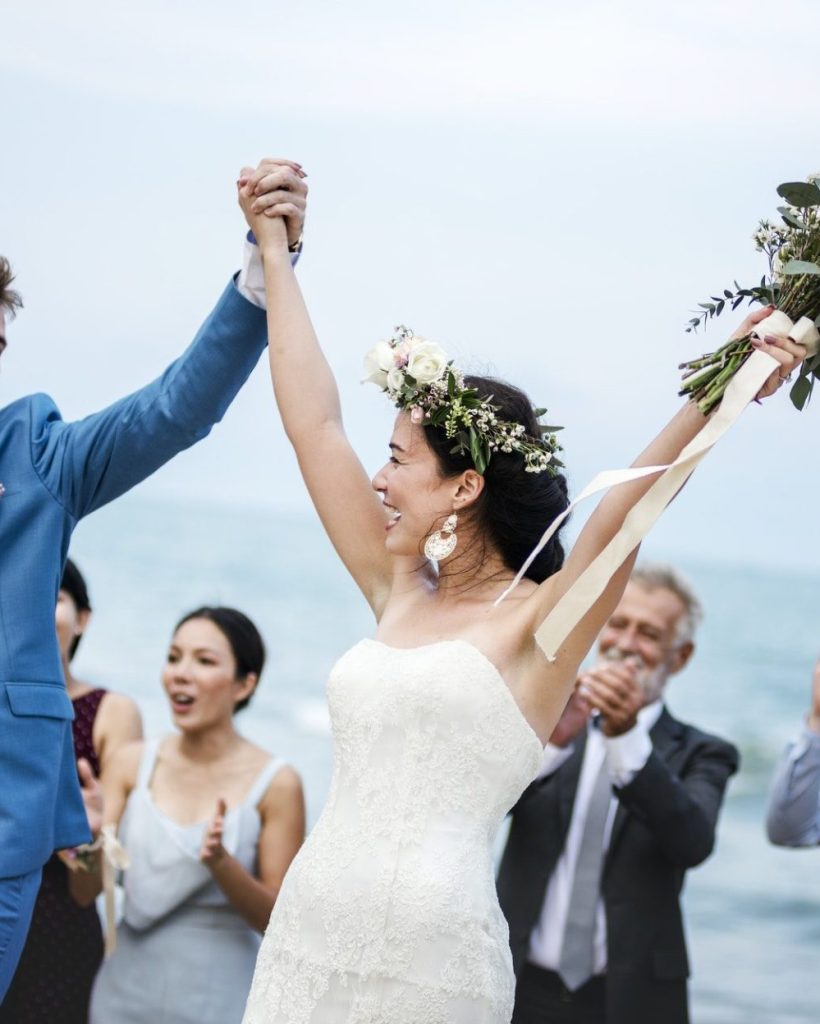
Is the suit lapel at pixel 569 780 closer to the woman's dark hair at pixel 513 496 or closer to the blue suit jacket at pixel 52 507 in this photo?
the woman's dark hair at pixel 513 496

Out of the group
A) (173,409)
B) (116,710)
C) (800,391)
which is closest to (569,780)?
(116,710)

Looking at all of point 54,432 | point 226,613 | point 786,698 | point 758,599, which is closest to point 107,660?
point 786,698

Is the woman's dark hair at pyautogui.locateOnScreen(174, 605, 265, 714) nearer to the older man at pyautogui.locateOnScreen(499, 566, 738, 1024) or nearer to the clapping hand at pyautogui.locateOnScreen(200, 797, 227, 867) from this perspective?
the clapping hand at pyautogui.locateOnScreen(200, 797, 227, 867)

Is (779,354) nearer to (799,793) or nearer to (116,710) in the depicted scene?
(799,793)

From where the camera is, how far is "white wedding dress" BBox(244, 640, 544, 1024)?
116 inches

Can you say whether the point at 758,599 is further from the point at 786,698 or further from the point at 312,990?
the point at 312,990

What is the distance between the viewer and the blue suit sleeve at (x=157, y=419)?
10.9 ft

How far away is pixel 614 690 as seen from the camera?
4.27 metres

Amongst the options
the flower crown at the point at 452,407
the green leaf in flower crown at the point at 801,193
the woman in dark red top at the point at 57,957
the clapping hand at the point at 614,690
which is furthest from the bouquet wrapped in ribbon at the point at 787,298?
the woman in dark red top at the point at 57,957

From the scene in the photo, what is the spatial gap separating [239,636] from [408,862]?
221 centimetres

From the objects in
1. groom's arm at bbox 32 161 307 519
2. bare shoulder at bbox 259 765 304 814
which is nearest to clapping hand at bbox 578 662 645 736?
bare shoulder at bbox 259 765 304 814

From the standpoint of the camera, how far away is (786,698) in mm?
21891

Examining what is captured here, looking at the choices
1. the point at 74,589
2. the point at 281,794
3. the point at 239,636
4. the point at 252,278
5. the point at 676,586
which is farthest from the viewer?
the point at 74,589

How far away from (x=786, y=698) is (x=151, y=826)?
18.1m
